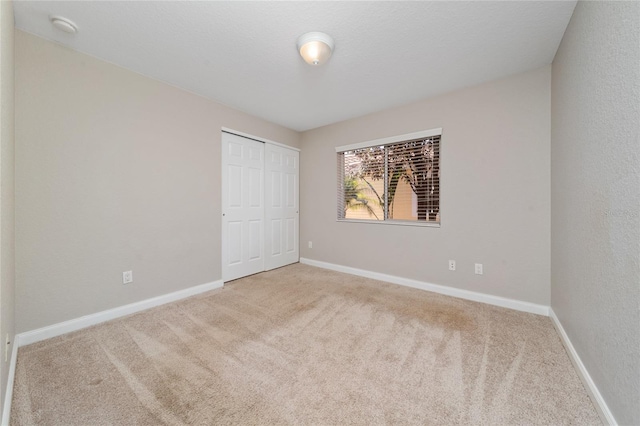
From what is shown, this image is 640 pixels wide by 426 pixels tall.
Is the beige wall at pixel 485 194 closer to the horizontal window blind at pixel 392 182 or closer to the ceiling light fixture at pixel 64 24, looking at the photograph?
the horizontal window blind at pixel 392 182

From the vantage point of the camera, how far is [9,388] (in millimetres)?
1301

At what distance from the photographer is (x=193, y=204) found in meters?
2.87

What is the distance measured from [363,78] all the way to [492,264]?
2433 millimetres

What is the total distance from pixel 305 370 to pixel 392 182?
259 cm

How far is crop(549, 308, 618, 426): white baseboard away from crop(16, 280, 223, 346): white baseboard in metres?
3.36

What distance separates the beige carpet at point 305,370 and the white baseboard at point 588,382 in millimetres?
41

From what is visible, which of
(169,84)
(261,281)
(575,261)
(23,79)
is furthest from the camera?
(261,281)

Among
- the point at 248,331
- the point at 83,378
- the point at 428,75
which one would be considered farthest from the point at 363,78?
the point at 83,378

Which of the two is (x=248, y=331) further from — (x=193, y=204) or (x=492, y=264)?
(x=492, y=264)

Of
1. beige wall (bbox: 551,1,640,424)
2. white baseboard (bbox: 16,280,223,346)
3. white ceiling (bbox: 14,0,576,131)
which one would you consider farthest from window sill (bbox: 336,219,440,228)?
white baseboard (bbox: 16,280,223,346)

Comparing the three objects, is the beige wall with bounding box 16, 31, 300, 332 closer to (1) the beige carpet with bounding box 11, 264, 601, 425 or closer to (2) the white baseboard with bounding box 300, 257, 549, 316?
(1) the beige carpet with bounding box 11, 264, 601, 425

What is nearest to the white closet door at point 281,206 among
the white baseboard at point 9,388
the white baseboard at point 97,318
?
the white baseboard at point 97,318

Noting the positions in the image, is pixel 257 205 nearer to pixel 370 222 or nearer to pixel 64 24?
pixel 370 222

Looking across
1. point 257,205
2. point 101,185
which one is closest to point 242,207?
point 257,205
